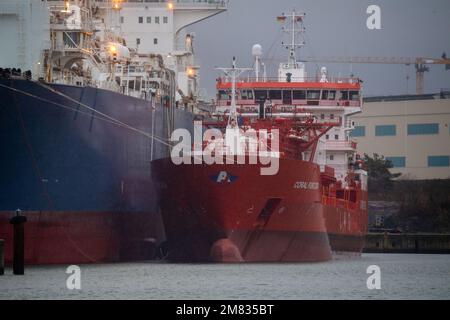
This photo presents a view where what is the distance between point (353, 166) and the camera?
A: 60.1 meters

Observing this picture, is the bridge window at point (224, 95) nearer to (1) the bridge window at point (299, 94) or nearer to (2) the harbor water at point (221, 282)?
(1) the bridge window at point (299, 94)

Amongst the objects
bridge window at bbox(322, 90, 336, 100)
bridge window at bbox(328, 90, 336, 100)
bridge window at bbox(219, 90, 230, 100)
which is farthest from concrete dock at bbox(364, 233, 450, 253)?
bridge window at bbox(219, 90, 230, 100)

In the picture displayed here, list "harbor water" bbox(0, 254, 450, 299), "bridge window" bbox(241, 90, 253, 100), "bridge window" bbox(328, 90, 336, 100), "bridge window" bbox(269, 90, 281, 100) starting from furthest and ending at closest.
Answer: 1. "bridge window" bbox(328, 90, 336, 100)
2. "bridge window" bbox(269, 90, 281, 100)
3. "bridge window" bbox(241, 90, 253, 100)
4. "harbor water" bbox(0, 254, 450, 299)

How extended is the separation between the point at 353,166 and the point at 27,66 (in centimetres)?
1992

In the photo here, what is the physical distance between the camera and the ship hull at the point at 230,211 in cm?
4328

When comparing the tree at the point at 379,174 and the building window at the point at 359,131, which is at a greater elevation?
the building window at the point at 359,131

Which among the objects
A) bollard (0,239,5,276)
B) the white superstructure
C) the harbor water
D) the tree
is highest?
the white superstructure

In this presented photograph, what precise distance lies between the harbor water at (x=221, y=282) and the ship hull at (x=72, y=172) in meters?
0.90

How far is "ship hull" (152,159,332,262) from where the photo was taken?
43281 millimetres

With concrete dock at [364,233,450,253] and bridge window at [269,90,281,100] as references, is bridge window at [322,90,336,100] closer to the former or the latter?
bridge window at [269,90,281,100]

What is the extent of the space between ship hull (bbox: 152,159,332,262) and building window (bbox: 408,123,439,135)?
145 feet

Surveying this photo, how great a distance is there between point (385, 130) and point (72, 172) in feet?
168

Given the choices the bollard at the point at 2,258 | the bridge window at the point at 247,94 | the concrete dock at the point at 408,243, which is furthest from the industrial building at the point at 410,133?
the bollard at the point at 2,258
